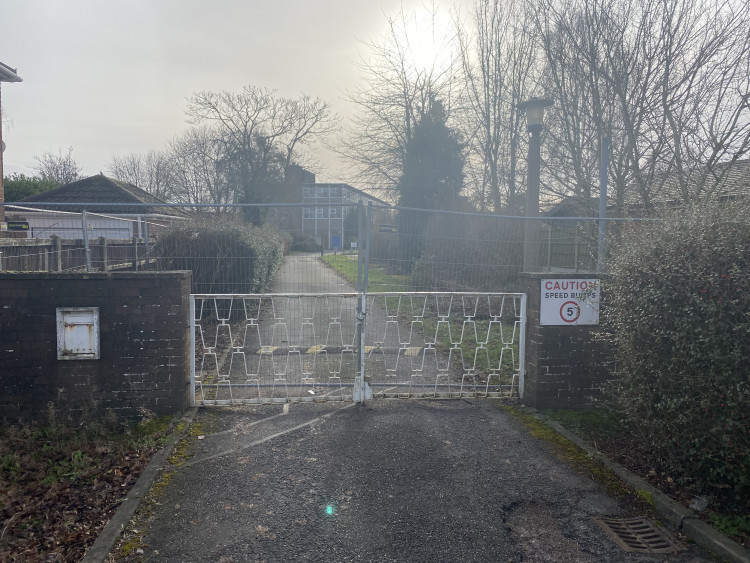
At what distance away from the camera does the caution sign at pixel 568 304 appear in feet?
19.8

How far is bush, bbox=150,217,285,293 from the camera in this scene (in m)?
7.94

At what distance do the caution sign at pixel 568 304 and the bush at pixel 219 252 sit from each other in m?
4.21

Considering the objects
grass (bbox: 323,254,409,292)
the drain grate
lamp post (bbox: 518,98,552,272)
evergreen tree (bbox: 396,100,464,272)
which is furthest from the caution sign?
evergreen tree (bbox: 396,100,464,272)

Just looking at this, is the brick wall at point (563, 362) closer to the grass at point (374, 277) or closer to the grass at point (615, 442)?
the grass at point (615, 442)

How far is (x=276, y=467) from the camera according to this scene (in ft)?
15.4

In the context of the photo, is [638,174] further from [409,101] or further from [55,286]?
[409,101]

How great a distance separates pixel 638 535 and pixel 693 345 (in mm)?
1344

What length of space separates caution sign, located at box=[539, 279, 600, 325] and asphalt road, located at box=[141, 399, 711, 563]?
1227 mm

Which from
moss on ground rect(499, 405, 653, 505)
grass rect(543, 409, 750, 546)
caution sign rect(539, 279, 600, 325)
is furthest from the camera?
caution sign rect(539, 279, 600, 325)

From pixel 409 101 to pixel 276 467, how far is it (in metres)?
19.8

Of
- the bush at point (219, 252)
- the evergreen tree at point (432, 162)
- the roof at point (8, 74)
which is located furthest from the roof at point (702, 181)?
the roof at point (8, 74)

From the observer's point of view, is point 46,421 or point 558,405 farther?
point 558,405

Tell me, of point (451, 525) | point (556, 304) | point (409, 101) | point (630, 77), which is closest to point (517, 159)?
point (409, 101)

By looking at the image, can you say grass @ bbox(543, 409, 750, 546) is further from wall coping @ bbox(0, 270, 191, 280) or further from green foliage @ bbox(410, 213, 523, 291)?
wall coping @ bbox(0, 270, 191, 280)
